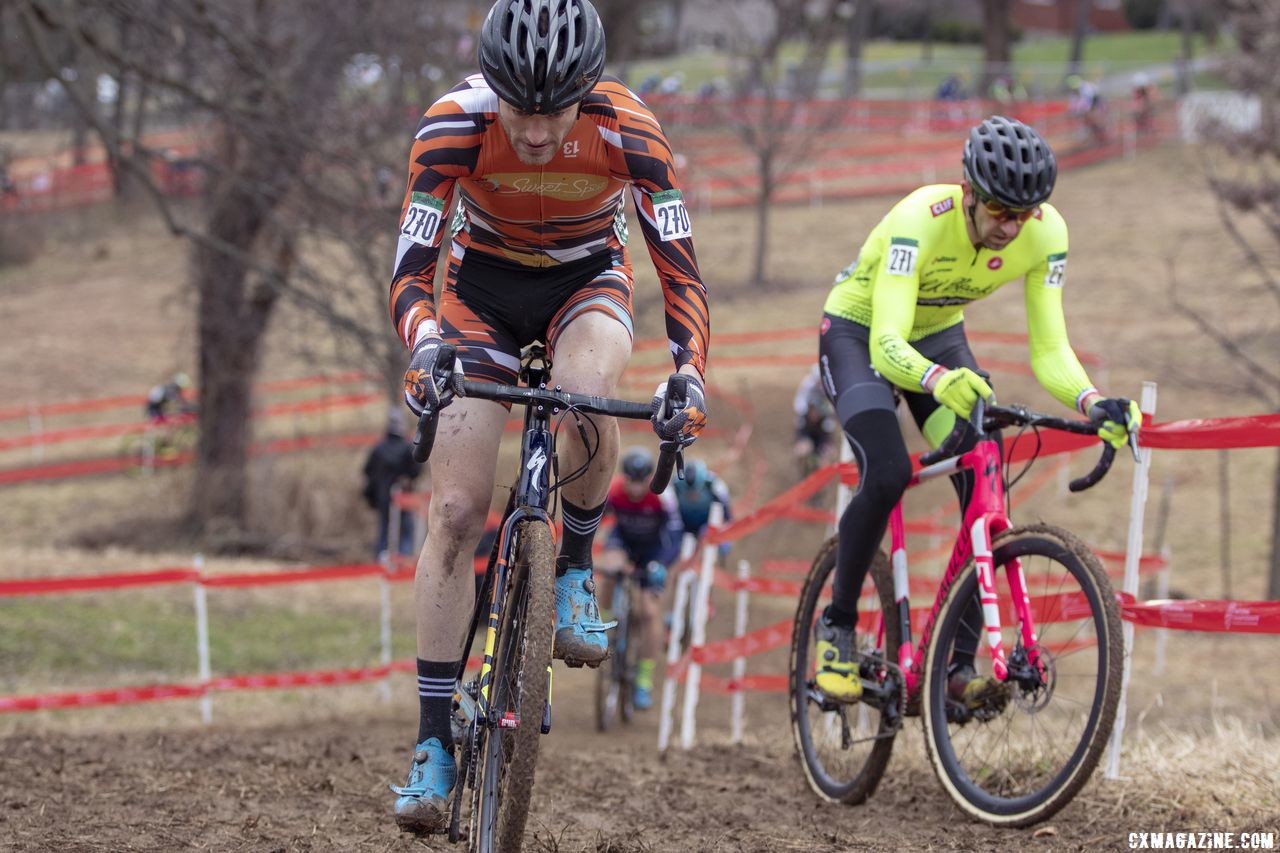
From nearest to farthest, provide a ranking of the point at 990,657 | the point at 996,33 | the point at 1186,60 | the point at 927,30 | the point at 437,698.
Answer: the point at 437,698
the point at 990,657
the point at 996,33
the point at 1186,60
the point at 927,30

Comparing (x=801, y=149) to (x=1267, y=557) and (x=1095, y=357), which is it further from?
(x=1267, y=557)

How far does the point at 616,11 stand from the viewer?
107ft

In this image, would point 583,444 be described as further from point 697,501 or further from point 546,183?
point 697,501

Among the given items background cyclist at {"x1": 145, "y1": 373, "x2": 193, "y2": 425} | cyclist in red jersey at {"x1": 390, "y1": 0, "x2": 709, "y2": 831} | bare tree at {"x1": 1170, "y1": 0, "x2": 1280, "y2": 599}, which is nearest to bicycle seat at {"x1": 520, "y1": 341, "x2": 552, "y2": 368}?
cyclist in red jersey at {"x1": 390, "y1": 0, "x2": 709, "y2": 831}

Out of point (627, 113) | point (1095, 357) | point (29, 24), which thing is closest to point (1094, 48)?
point (1095, 357)

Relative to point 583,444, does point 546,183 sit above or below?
above

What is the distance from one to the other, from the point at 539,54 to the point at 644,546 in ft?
27.9

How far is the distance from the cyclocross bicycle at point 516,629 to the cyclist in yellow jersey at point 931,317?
1.53 m

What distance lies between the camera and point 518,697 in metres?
4.22

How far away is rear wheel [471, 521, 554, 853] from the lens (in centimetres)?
412

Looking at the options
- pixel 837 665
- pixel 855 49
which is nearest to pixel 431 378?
pixel 837 665

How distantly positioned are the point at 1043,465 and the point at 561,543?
17.3 m

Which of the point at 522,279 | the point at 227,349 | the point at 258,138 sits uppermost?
the point at 258,138

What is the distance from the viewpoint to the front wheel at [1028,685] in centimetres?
489
